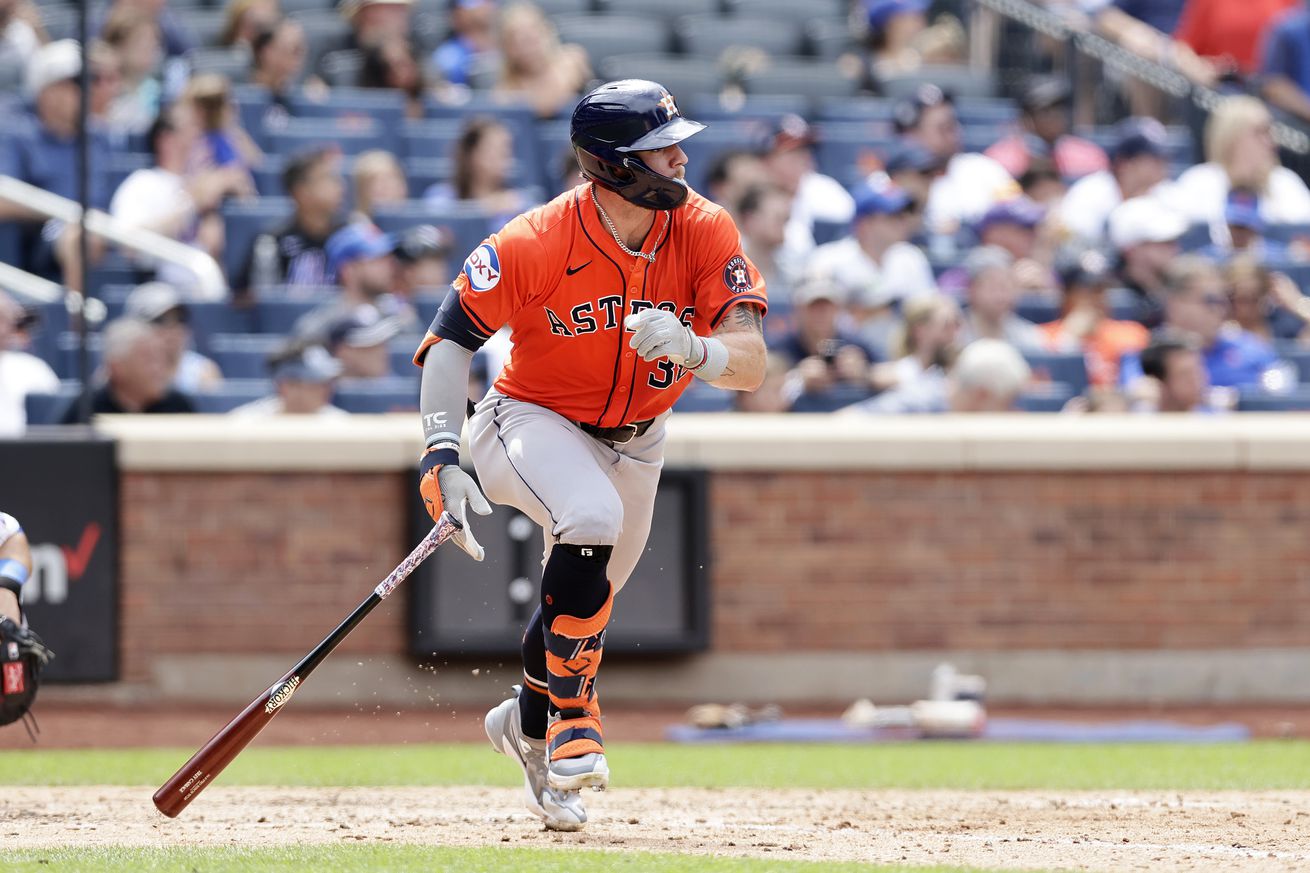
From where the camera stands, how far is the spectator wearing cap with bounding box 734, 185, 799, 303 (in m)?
10.5

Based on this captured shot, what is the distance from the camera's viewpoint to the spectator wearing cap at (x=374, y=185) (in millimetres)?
10852

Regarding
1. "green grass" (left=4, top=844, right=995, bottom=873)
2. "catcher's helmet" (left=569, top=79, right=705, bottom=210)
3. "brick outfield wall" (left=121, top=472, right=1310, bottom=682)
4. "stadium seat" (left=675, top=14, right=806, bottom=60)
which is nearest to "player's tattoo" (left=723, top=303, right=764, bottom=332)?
"catcher's helmet" (left=569, top=79, right=705, bottom=210)

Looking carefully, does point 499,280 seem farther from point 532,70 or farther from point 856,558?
point 532,70

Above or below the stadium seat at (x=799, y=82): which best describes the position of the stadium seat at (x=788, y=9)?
above

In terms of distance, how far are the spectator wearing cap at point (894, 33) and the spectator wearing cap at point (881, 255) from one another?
3.29 m

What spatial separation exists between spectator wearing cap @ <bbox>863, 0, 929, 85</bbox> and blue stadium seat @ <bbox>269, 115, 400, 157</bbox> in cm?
387

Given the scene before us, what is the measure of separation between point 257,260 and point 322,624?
7.89 feet

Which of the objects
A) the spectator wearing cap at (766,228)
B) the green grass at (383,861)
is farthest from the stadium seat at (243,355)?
the green grass at (383,861)

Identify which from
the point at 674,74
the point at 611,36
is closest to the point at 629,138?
the point at 674,74

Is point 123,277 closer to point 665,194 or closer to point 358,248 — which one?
point 358,248

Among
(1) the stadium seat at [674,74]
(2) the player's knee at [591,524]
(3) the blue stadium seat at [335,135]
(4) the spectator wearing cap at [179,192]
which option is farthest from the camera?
(1) the stadium seat at [674,74]

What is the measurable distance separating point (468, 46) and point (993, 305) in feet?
14.8

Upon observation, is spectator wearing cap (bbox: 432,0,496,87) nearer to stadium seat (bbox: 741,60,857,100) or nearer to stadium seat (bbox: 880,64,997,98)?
stadium seat (bbox: 741,60,857,100)

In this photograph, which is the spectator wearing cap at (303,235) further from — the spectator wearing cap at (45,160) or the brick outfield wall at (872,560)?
the brick outfield wall at (872,560)
